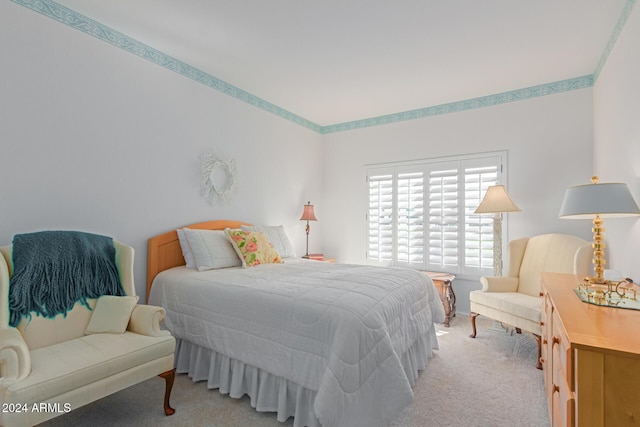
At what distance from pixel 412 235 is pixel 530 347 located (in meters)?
1.81

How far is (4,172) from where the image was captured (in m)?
2.12

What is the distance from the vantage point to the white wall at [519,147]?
346cm

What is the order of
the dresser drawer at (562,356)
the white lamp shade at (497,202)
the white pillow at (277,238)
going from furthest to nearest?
the white pillow at (277,238) < the white lamp shade at (497,202) < the dresser drawer at (562,356)

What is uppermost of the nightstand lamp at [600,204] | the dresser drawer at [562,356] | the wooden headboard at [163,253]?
the nightstand lamp at [600,204]

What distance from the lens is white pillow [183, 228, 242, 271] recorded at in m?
2.86

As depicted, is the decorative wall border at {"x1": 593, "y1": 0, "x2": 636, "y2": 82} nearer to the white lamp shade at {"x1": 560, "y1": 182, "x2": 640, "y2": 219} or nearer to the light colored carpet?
the white lamp shade at {"x1": 560, "y1": 182, "x2": 640, "y2": 219}

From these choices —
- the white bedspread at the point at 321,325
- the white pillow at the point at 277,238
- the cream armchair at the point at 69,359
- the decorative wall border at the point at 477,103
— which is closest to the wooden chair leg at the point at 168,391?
the cream armchair at the point at 69,359

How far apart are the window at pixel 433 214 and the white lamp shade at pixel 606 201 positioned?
213 centimetres

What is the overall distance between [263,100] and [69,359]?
11.0ft

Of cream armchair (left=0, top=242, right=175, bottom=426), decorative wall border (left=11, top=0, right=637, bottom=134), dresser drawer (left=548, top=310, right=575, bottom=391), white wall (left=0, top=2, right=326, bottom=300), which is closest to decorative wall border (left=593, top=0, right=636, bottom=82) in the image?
decorative wall border (left=11, top=0, right=637, bottom=134)

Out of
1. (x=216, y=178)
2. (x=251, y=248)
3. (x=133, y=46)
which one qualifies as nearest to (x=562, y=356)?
(x=251, y=248)

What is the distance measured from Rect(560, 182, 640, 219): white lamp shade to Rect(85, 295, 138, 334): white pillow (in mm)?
2772

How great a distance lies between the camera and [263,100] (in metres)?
4.11

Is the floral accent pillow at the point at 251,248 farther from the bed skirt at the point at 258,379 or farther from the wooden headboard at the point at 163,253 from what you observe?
the bed skirt at the point at 258,379
